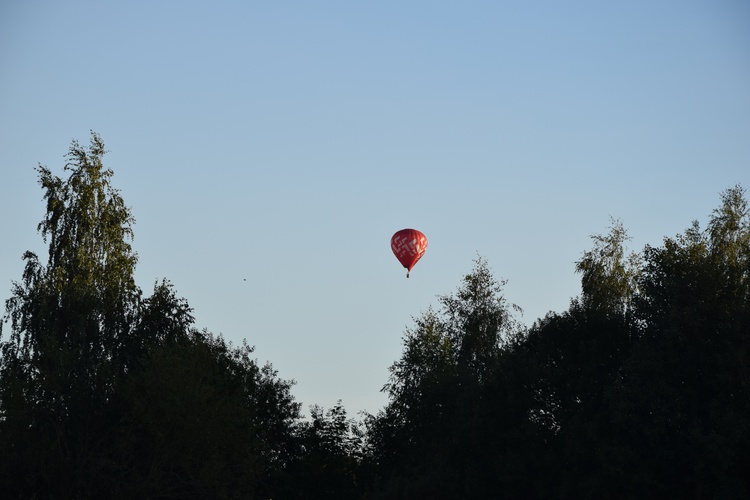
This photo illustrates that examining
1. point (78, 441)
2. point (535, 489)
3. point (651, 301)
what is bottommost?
point (535, 489)

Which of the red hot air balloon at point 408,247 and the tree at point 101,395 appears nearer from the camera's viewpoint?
the tree at point 101,395

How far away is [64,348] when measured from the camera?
156ft

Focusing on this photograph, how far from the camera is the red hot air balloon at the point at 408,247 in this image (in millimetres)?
61750

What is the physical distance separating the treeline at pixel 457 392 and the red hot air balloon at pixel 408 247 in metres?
5.44

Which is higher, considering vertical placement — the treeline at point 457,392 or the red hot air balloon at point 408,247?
the red hot air balloon at point 408,247

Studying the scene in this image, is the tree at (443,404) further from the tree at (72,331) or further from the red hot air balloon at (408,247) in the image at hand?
the tree at (72,331)

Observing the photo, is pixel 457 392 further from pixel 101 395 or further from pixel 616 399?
pixel 101 395

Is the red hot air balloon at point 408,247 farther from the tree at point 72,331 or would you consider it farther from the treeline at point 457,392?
the tree at point 72,331

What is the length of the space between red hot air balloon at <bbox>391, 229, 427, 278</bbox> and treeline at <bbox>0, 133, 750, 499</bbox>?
544cm

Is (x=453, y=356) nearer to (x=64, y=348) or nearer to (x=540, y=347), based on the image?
(x=540, y=347)

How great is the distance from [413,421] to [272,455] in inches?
436

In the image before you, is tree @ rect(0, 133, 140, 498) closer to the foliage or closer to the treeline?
the treeline

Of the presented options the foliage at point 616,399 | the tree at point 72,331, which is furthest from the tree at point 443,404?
the tree at point 72,331

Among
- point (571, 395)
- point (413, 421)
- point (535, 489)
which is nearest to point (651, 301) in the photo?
point (571, 395)
